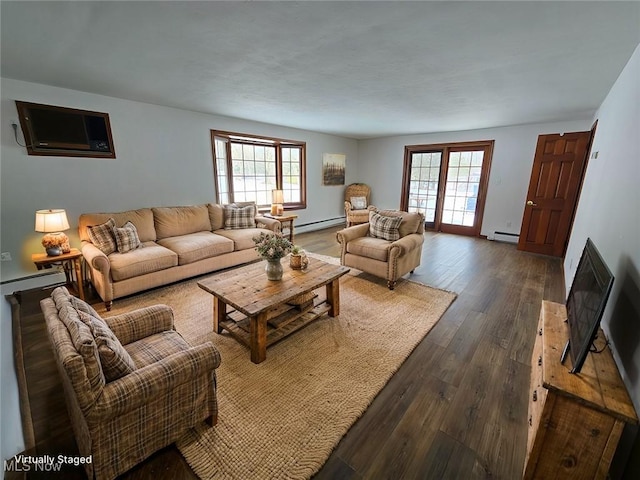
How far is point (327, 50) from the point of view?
202 centimetres

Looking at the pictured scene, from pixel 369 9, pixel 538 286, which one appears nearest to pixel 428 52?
pixel 369 9

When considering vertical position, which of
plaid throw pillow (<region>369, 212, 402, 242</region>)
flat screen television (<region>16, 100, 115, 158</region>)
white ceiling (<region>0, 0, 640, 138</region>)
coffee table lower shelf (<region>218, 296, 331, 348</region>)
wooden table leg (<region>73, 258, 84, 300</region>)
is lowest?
coffee table lower shelf (<region>218, 296, 331, 348</region>)

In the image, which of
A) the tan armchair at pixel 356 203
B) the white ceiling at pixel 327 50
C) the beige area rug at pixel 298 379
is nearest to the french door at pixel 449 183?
the tan armchair at pixel 356 203

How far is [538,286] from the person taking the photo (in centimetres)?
334

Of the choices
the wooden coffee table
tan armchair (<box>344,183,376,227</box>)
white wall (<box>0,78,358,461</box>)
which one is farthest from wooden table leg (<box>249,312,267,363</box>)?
tan armchair (<box>344,183,376,227</box>)

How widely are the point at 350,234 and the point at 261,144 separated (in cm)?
282

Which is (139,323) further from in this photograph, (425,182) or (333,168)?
(425,182)

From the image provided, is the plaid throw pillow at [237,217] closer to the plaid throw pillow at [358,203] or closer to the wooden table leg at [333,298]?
the wooden table leg at [333,298]

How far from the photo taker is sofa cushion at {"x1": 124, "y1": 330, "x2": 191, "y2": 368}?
1.48m

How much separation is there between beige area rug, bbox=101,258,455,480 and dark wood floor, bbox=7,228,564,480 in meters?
0.09

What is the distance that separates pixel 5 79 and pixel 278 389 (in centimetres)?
392

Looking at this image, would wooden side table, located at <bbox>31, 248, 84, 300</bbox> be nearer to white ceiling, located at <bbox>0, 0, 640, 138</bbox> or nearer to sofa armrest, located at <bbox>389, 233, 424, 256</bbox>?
white ceiling, located at <bbox>0, 0, 640, 138</bbox>

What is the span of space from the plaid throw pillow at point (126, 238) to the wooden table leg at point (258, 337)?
6.90 feet

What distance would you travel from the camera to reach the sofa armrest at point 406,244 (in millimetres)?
3141
